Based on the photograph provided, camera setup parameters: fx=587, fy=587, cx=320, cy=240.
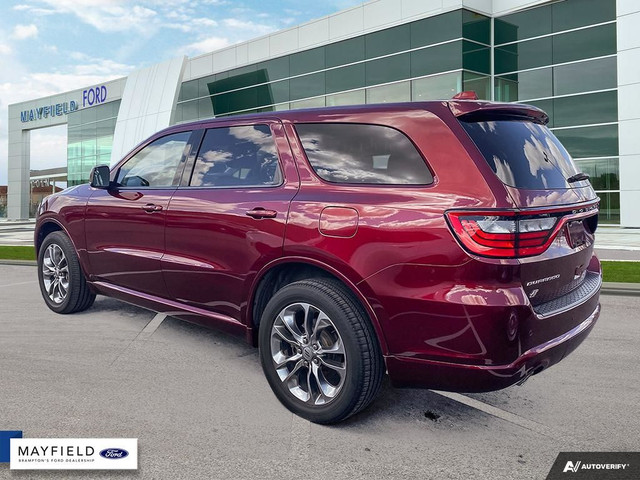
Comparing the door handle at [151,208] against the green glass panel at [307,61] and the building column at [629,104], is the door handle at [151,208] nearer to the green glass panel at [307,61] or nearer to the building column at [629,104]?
the building column at [629,104]

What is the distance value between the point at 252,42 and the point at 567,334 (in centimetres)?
2690

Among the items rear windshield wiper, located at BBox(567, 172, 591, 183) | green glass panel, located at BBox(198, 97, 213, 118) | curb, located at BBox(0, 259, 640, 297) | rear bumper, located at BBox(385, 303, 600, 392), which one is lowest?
rear bumper, located at BBox(385, 303, 600, 392)

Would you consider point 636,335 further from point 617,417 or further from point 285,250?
point 285,250

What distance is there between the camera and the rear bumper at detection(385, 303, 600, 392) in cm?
279

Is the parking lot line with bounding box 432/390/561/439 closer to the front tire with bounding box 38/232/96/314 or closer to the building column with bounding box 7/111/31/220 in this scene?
the front tire with bounding box 38/232/96/314

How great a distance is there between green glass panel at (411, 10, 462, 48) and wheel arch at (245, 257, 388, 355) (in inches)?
756

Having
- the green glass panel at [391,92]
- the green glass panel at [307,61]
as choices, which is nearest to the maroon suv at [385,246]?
the green glass panel at [391,92]

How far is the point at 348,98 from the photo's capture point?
24141 mm

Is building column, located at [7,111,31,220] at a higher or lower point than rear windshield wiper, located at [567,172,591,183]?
higher

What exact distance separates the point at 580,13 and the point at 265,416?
2078cm

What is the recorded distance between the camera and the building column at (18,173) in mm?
43562

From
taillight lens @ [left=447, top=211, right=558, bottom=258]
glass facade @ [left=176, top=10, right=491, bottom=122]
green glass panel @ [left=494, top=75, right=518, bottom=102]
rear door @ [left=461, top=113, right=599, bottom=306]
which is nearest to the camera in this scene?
taillight lens @ [left=447, top=211, right=558, bottom=258]

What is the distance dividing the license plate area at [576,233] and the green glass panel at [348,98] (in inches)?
805

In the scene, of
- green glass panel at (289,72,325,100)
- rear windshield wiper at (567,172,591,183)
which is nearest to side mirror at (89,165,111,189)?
rear windshield wiper at (567,172,591,183)
